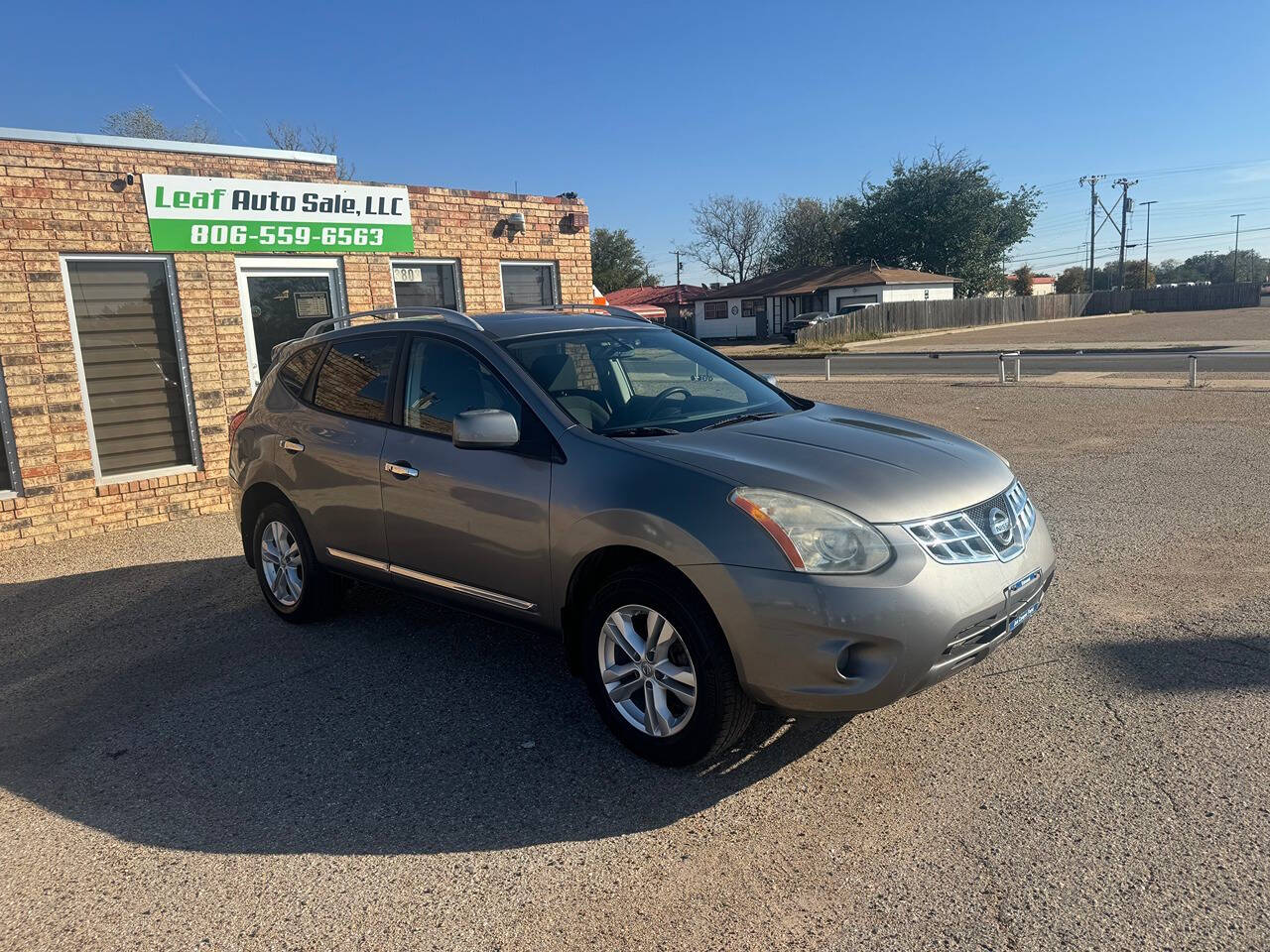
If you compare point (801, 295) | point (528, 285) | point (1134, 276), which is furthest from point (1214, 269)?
point (528, 285)

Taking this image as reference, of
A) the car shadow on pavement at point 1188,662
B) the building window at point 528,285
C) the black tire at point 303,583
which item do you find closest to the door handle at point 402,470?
the black tire at point 303,583

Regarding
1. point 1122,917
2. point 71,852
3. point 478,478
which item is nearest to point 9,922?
point 71,852

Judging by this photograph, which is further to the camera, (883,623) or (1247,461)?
(1247,461)

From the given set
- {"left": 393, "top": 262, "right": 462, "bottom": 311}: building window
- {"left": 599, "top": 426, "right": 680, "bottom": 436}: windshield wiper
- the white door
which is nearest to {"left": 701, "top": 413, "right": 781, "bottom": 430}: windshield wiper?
{"left": 599, "top": 426, "right": 680, "bottom": 436}: windshield wiper

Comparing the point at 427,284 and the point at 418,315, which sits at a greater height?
the point at 427,284

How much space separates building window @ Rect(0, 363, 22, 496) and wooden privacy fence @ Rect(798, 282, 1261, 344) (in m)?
39.3

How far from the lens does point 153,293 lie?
8.88 metres

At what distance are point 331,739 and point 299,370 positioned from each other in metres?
2.44

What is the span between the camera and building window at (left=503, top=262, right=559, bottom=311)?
11.6m

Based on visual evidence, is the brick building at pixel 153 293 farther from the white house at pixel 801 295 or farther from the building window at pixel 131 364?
the white house at pixel 801 295

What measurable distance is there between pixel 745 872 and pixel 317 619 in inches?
135

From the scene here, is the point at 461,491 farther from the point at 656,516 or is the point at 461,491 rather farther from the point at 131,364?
the point at 131,364

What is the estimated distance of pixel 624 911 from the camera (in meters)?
2.84

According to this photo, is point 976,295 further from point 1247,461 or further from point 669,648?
point 669,648
